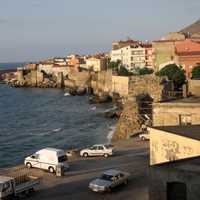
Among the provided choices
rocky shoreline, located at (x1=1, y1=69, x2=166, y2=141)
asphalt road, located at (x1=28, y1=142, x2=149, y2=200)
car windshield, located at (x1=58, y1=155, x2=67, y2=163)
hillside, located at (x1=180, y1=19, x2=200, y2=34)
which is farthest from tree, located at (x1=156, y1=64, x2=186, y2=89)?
hillside, located at (x1=180, y1=19, x2=200, y2=34)

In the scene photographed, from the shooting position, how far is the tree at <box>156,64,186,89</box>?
213 feet

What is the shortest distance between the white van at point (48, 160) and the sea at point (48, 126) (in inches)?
419

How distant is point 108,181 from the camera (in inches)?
896

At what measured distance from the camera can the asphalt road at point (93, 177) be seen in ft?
72.1

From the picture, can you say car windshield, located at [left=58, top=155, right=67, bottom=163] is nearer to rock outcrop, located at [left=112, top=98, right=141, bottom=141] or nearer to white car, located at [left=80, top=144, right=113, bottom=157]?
white car, located at [left=80, top=144, right=113, bottom=157]

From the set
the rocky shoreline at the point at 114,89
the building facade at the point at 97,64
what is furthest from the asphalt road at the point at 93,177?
the building facade at the point at 97,64

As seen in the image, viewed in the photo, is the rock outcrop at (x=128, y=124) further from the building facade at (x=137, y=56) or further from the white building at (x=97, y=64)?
the white building at (x=97, y=64)

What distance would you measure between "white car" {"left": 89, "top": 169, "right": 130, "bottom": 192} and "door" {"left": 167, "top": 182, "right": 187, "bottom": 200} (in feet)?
20.4

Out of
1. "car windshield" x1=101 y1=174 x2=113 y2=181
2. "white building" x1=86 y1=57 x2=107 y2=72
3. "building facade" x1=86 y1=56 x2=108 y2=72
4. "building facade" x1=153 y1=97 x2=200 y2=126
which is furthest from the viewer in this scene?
"white building" x1=86 y1=57 x2=107 y2=72

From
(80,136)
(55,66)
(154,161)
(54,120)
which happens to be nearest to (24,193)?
(154,161)

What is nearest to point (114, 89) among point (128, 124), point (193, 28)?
point (128, 124)

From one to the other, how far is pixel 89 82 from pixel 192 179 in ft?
324

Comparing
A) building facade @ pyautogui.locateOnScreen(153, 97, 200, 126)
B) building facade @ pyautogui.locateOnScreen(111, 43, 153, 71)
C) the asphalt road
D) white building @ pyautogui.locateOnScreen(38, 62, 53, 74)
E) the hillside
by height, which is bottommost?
the asphalt road

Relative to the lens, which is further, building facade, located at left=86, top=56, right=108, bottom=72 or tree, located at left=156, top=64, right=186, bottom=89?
building facade, located at left=86, top=56, right=108, bottom=72
